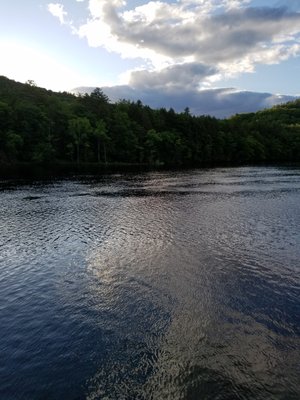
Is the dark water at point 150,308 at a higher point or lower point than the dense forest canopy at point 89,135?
lower

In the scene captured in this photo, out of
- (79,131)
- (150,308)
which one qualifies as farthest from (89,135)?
(150,308)

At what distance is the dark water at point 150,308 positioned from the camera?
50.0ft

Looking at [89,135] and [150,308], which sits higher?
[89,135]

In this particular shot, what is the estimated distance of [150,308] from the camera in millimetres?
21969

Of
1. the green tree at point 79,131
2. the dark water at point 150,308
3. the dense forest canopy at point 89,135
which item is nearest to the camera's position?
the dark water at point 150,308

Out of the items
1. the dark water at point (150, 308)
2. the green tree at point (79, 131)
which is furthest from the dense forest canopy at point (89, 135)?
the dark water at point (150, 308)

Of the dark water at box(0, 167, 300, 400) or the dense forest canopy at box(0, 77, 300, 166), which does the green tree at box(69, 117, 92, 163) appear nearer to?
the dense forest canopy at box(0, 77, 300, 166)

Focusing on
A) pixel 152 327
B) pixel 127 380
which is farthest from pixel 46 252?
pixel 127 380

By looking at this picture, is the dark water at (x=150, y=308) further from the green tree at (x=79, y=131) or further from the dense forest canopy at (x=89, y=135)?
the green tree at (x=79, y=131)

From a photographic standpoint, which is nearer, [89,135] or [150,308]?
[150,308]

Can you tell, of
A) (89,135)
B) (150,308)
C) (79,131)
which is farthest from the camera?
(89,135)

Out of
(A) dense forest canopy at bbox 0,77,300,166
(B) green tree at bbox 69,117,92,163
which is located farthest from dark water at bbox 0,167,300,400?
(B) green tree at bbox 69,117,92,163

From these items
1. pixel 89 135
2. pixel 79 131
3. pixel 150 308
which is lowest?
pixel 150 308

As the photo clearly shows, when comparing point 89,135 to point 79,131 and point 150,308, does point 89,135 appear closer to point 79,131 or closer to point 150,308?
point 79,131
